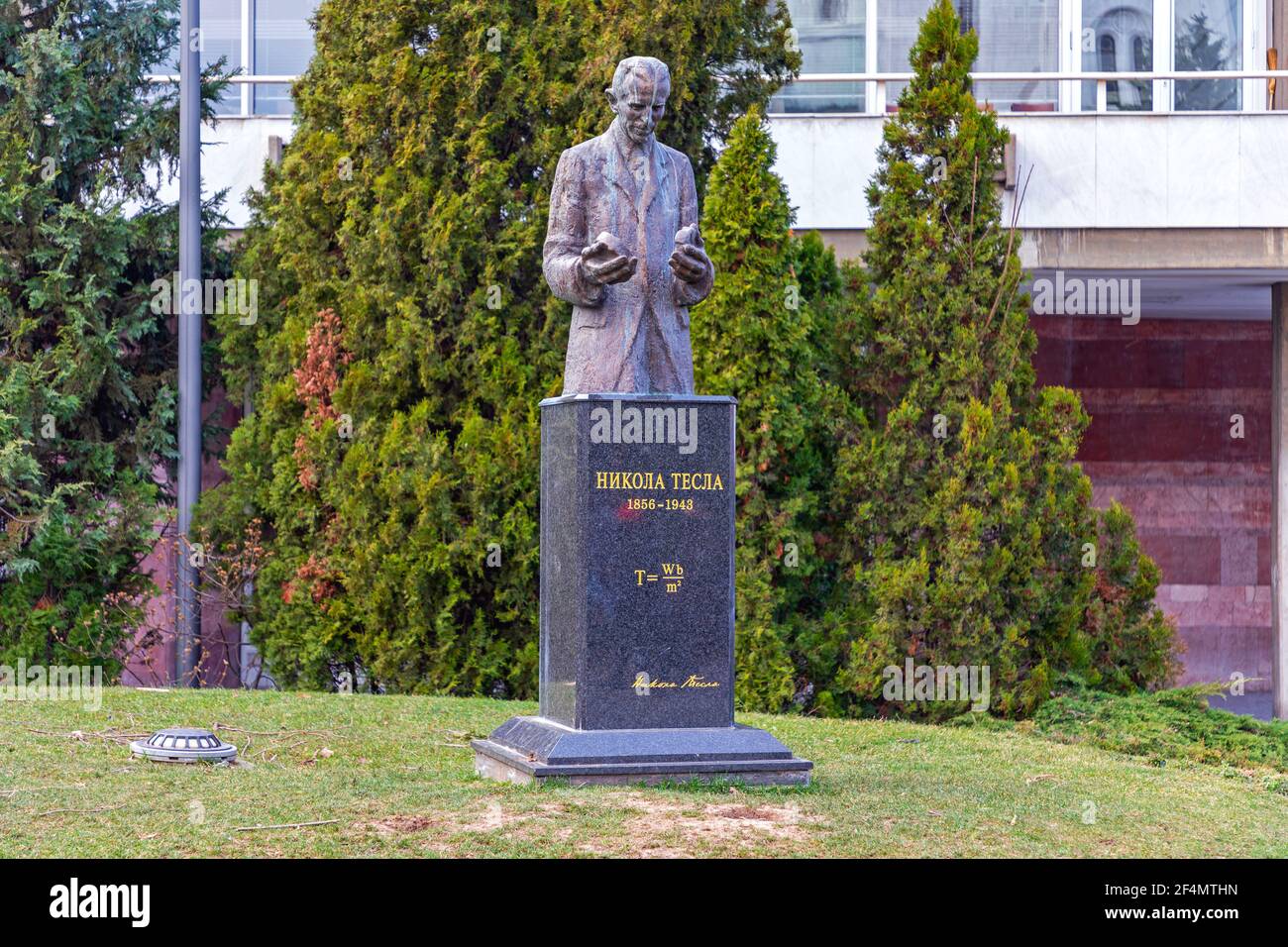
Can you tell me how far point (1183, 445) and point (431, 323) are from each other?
8.33 meters

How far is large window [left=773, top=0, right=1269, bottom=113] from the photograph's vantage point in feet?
51.9

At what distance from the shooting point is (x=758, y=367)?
495 inches

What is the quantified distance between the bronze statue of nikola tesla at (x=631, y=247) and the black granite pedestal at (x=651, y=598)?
0.34 meters

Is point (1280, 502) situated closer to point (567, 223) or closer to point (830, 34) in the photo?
point (830, 34)

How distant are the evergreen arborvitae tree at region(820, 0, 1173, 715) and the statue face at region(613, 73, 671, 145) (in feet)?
14.8

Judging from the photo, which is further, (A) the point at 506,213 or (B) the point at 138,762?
(A) the point at 506,213

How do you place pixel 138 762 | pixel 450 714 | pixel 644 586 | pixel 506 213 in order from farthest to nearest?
pixel 506 213 < pixel 450 714 < pixel 138 762 < pixel 644 586

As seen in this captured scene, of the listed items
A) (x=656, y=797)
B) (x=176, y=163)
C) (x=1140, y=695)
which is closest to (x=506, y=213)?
(x=176, y=163)

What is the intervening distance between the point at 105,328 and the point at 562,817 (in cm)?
841

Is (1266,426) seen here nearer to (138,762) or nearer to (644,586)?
(644,586)

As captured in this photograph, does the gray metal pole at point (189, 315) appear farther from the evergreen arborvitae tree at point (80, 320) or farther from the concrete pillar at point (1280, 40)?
the concrete pillar at point (1280, 40)

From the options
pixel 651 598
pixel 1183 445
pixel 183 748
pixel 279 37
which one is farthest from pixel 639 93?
pixel 1183 445

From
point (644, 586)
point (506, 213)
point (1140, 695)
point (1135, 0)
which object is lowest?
point (1140, 695)

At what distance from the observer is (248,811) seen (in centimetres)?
751
